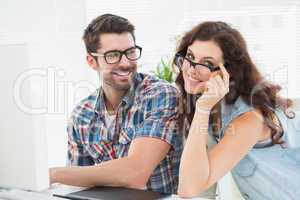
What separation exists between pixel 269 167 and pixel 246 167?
70 millimetres

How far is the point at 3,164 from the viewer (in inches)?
35.0

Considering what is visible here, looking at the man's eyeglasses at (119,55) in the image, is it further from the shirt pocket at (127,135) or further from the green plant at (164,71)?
the green plant at (164,71)

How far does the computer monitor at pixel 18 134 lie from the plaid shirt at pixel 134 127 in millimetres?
590

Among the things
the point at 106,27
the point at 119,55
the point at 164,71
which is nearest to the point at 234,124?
the point at 119,55

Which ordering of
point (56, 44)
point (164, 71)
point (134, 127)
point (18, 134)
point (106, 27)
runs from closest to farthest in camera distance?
point (18, 134) < point (134, 127) < point (106, 27) < point (164, 71) < point (56, 44)

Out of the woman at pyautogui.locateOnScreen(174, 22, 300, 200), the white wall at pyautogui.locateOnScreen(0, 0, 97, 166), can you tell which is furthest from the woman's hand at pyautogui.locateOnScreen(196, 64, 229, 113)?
the white wall at pyautogui.locateOnScreen(0, 0, 97, 166)

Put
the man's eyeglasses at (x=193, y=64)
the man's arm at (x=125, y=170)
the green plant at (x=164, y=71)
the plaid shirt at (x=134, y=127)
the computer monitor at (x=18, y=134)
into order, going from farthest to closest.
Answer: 1. the green plant at (x=164, y=71)
2. the plaid shirt at (x=134, y=127)
3. the man's eyeglasses at (x=193, y=64)
4. the man's arm at (x=125, y=170)
5. the computer monitor at (x=18, y=134)

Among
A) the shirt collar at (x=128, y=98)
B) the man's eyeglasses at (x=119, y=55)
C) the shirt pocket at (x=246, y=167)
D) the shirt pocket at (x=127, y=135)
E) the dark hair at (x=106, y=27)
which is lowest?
the shirt pocket at (x=246, y=167)

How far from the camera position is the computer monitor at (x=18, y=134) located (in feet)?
2.85

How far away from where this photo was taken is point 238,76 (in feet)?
4.64

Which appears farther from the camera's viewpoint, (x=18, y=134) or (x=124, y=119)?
(x=124, y=119)

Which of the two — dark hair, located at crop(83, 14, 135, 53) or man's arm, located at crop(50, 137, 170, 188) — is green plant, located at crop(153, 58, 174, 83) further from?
man's arm, located at crop(50, 137, 170, 188)

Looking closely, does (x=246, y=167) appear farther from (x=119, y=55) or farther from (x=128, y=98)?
(x=119, y=55)

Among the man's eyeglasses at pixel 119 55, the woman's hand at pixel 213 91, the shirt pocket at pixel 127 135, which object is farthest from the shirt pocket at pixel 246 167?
the man's eyeglasses at pixel 119 55
